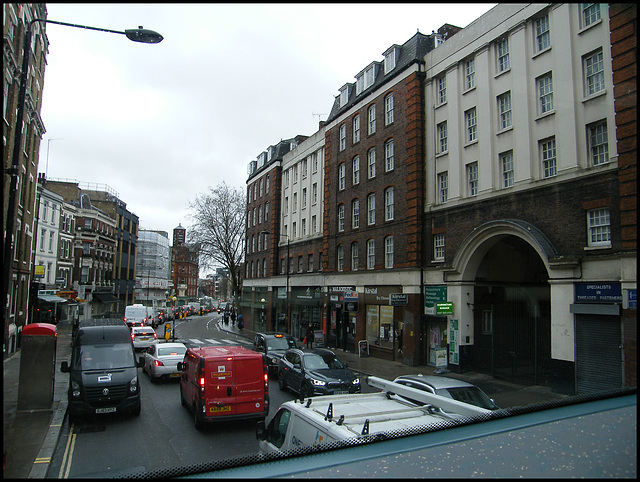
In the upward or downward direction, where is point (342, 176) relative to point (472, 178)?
upward

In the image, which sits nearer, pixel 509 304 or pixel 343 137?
pixel 509 304

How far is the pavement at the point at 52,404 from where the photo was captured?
4121 millimetres

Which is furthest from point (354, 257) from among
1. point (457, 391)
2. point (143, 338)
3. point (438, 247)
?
point (457, 391)

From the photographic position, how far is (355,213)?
30703 millimetres

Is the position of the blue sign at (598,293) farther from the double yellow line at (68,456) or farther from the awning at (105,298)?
the awning at (105,298)

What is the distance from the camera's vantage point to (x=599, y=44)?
1423 centimetres

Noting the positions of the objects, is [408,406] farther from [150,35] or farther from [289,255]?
[289,255]

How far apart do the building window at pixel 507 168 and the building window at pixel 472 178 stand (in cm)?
163

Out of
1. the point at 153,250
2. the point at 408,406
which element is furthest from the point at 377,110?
the point at 153,250

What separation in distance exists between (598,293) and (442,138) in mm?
11654

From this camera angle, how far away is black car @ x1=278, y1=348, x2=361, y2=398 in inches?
578

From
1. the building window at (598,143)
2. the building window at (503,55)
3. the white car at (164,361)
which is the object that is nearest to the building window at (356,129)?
the building window at (503,55)

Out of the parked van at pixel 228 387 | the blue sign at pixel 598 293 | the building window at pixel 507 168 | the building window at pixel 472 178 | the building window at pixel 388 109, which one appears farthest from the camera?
the building window at pixel 388 109

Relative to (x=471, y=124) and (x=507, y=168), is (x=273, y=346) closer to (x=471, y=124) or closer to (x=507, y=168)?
(x=507, y=168)
